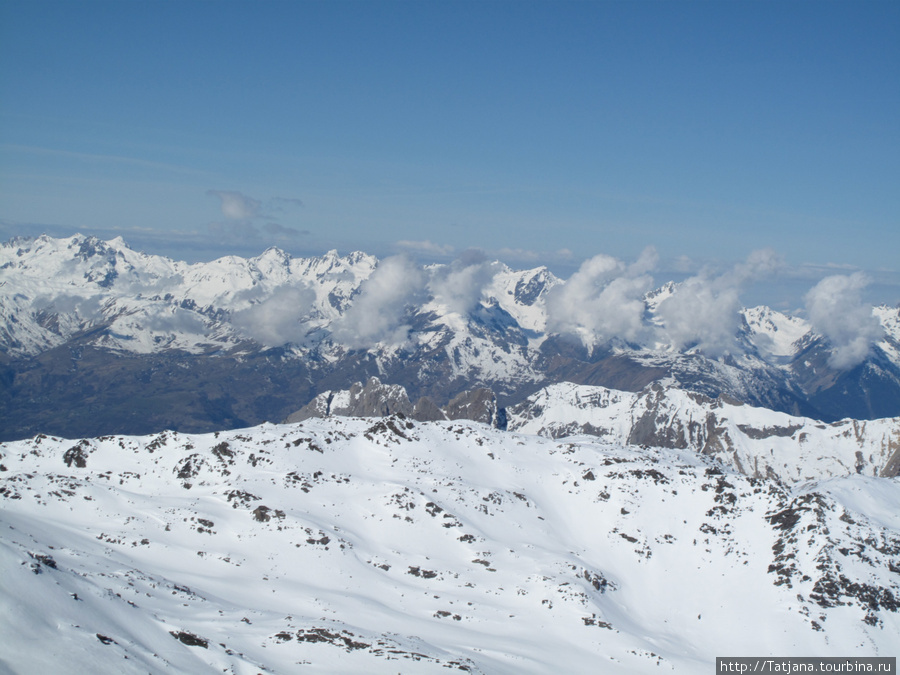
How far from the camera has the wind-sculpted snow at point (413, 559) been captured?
51906mm

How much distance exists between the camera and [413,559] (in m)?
94.1

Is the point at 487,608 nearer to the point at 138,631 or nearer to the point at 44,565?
the point at 138,631

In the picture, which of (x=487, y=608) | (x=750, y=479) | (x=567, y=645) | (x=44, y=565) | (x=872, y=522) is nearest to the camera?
(x=44, y=565)

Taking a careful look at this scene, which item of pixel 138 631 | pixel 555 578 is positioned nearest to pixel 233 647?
pixel 138 631

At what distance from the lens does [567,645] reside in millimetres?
75812

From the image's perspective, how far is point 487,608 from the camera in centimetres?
8225

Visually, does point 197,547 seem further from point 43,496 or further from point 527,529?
point 527,529

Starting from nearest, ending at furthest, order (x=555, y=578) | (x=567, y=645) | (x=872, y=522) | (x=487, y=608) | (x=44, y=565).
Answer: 1. (x=44, y=565)
2. (x=567, y=645)
3. (x=487, y=608)
4. (x=555, y=578)
5. (x=872, y=522)

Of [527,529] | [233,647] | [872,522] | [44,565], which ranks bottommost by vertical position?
[233,647]

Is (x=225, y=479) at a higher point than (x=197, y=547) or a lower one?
higher

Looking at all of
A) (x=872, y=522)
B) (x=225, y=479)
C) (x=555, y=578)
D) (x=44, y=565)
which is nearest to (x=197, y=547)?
(x=225, y=479)

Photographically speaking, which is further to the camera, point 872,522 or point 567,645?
point 872,522

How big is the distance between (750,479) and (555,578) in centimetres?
5703

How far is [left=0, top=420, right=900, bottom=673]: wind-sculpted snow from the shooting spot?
5191 cm
